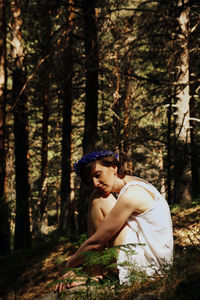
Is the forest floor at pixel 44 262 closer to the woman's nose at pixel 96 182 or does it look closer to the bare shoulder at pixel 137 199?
the bare shoulder at pixel 137 199

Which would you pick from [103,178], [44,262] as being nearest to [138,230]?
[103,178]

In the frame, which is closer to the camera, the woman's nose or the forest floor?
the woman's nose

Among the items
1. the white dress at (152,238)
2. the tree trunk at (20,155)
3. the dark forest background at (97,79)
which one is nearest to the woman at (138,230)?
the white dress at (152,238)

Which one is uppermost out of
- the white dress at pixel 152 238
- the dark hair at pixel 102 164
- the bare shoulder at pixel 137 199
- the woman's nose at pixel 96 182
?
the dark hair at pixel 102 164

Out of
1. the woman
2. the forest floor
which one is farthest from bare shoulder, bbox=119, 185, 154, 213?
the forest floor

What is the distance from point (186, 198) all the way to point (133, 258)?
8.12 metres

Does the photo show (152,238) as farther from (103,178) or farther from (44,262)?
(44,262)

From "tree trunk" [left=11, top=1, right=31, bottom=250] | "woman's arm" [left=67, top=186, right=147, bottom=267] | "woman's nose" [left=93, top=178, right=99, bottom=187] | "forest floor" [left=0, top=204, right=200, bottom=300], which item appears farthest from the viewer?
"tree trunk" [left=11, top=1, right=31, bottom=250]

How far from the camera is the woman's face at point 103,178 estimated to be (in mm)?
3086

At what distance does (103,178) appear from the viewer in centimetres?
309

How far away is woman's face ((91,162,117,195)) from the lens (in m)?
3.09

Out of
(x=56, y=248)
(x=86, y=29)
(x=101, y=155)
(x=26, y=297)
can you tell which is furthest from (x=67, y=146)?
(x=101, y=155)

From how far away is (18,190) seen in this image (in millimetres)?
11148

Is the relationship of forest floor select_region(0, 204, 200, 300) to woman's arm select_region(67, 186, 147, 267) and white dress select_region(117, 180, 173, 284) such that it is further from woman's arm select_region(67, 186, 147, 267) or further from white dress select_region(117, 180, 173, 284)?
woman's arm select_region(67, 186, 147, 267)
